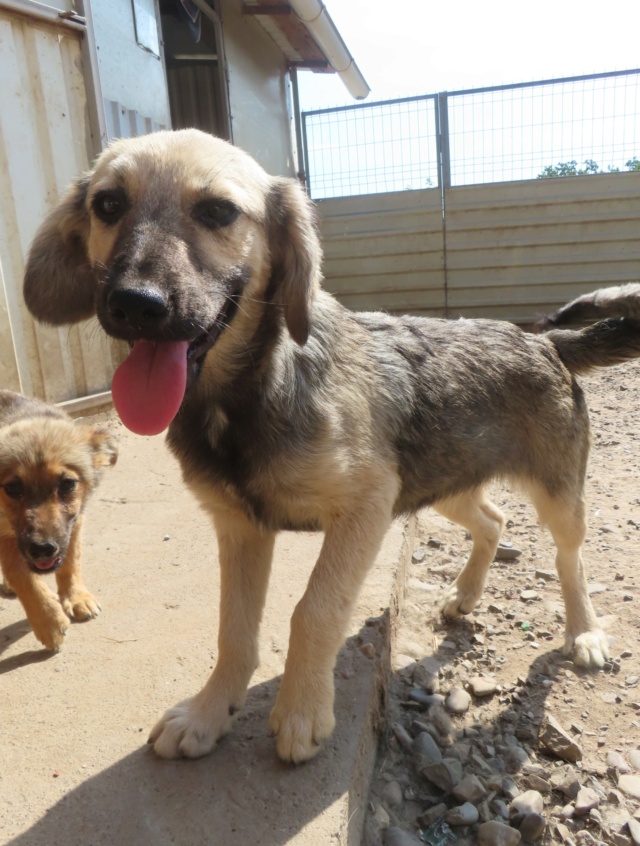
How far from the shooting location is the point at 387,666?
2.96m

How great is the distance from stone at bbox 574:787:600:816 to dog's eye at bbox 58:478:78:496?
2.49 m

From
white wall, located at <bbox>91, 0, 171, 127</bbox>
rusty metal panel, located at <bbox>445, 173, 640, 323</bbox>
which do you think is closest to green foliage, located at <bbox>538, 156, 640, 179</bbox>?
rusty metal panel, located at <bbox>445, 173, 640, 323</bbox>

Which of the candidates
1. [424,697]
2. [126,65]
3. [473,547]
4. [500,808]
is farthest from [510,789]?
[126,65]

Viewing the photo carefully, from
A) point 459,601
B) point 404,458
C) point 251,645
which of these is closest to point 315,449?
point 404,458

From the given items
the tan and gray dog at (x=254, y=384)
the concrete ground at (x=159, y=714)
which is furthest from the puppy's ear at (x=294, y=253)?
the concrete ground at (x=159, y=714)

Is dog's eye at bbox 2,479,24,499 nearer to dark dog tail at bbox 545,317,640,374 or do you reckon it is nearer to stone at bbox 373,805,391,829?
stone at bbox 373,805,391,829

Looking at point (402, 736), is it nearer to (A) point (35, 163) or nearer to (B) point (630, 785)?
(B) point (630, 785)

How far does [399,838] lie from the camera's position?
7.06ft

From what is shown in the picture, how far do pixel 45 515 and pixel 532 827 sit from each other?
2.27 meters

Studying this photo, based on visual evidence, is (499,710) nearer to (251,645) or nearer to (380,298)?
(251,645)

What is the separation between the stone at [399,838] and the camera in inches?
84.1

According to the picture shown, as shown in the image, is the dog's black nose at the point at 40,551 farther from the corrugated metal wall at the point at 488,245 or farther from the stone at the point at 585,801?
the corrugated metal wall at the point at 488,245

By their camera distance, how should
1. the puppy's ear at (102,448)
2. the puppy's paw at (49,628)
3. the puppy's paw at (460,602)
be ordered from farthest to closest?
the puppy's ear at (102,448)
the puppy's paw at (460,602)
the puppy's paw at (49,628)

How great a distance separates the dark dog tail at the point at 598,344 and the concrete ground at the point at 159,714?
1348 millimetres
